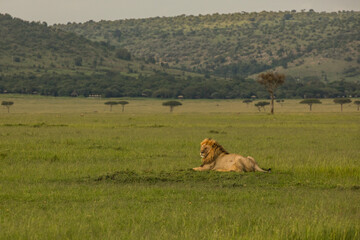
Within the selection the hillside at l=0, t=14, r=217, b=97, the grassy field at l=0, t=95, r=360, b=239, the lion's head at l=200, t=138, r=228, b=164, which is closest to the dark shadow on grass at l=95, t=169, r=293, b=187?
the grassy field at l=0, t=95, r=360, b=239

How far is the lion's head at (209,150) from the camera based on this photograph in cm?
1642

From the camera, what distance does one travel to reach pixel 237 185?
1454cm

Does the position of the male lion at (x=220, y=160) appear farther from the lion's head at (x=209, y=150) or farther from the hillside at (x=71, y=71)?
the hillside at (x=71, y=71)

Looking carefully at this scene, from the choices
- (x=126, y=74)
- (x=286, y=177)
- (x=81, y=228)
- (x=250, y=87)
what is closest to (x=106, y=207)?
(x=81, y=228)

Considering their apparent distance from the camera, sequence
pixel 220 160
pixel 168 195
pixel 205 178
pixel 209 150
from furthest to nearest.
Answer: pixel 220 160 < pixel 209 150 < pixel 205 178 < pixel 168 195

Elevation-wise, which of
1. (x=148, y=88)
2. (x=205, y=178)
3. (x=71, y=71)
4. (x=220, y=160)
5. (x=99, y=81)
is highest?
(x=71, y=71)

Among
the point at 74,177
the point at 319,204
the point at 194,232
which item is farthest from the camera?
the point at 74,177

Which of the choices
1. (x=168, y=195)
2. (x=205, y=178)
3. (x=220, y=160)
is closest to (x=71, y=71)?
(x=220, y=160)

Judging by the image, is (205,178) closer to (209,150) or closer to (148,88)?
(209,150)

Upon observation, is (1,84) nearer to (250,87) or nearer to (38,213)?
(250,87)

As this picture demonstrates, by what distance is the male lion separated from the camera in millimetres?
16156

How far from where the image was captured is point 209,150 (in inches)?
650

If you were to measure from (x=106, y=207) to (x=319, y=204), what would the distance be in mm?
4318

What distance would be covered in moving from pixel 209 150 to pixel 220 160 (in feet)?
1.50
